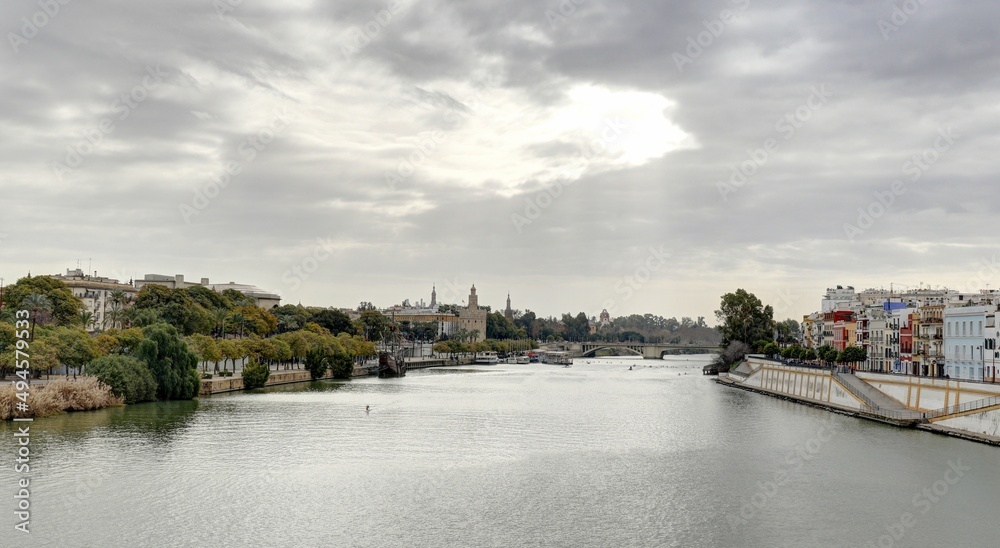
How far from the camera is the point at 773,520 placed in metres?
31.6

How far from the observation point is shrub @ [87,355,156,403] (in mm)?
62688

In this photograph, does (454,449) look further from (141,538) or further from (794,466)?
(141,538)

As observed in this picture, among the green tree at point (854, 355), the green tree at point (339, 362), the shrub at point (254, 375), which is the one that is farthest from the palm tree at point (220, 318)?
the green tree at point (854, 355)

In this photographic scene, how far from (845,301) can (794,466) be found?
90.7 meters

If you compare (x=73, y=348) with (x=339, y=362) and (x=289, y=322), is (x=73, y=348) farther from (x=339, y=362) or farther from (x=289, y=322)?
(x=289, y=322)

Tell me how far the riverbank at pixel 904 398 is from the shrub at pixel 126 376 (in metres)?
56.3

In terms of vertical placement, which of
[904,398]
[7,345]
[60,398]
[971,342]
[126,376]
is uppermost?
[971,342]

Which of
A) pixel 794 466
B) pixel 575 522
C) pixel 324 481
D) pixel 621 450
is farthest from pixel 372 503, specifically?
pixel 794 466

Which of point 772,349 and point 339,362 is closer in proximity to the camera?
point 339,362

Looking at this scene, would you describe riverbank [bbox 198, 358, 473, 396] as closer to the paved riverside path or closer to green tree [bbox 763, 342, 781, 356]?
the paved riverside path

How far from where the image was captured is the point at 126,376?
63.5 m

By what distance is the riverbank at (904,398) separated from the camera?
157ft

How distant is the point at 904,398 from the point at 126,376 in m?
58.9

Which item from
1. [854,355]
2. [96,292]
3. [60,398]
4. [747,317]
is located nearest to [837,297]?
[747,317]
